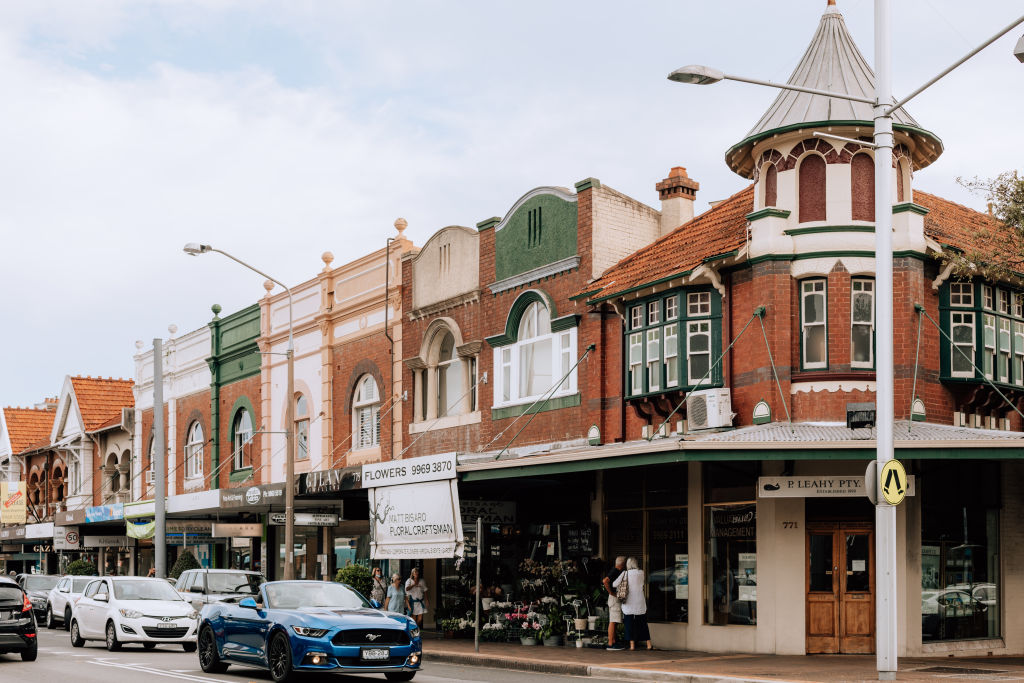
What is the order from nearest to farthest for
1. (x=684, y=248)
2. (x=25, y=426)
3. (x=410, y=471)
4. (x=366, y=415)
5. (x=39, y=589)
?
1. (x=684, y=248)
2. (x=410, y=471)
3. (x=366, y=415)
4. (x=39, y=589)
5. (x=25, y=426)

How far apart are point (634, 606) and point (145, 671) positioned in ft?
26.2

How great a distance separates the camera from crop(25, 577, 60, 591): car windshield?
35.2 m

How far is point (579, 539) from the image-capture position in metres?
25.3

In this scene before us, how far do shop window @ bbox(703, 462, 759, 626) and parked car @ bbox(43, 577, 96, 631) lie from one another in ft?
45.4

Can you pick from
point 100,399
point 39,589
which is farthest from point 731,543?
point 100,399

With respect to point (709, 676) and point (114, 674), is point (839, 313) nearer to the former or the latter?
point (709, 676)

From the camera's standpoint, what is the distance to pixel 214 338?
41.0 meters

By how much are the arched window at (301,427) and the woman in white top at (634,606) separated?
14842mm

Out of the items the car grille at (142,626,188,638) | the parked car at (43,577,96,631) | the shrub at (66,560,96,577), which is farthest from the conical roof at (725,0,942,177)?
the shrub at (66,560,96,577)

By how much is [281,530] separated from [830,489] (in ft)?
69.7

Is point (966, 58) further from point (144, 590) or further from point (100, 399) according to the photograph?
point (100, 399)

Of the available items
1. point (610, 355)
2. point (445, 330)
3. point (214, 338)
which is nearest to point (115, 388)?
point (214, 338)

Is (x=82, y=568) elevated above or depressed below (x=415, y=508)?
below

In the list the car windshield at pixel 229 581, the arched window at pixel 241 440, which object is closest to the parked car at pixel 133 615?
the car windshield at pixel 229 581
